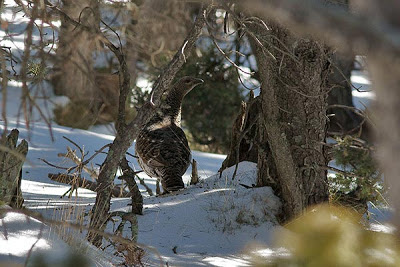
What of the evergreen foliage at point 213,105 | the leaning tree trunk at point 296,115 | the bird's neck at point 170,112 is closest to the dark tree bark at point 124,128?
the leaning tree trunk at point 296,115

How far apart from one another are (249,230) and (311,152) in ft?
2.95

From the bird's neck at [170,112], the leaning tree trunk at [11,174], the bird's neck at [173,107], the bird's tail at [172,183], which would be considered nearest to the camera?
the leaning tree trunk at [11,174]

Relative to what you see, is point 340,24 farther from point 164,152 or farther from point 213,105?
point 213,105

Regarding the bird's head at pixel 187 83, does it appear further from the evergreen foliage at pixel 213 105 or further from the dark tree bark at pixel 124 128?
the evergreen foliage at pixel 213 105

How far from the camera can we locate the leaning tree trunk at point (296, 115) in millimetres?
5852

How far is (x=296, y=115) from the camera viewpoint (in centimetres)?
595

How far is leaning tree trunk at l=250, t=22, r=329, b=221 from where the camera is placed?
5.85 metres

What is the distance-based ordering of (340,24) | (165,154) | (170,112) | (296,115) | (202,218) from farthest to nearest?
(170,112) < (165,154) < (202,218) < (296,115) < (340,24)

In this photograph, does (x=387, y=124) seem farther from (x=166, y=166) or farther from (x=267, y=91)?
(x=166, y=166)

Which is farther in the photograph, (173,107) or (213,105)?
(213,105)

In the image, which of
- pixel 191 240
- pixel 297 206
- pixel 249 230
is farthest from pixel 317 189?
pixel 191 240

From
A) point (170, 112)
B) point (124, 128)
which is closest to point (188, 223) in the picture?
point (124, 128)

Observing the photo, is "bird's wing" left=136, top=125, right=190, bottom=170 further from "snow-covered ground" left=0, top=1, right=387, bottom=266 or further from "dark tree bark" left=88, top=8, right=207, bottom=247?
"dark tree bark" left=88, top=8, right=207, bottom=247

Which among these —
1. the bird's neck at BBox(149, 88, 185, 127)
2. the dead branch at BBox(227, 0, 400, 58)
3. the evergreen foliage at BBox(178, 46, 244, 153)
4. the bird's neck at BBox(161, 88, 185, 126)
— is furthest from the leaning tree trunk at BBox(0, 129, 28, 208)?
the evergreen foliage at BBox(178, 46, 244, 153)
